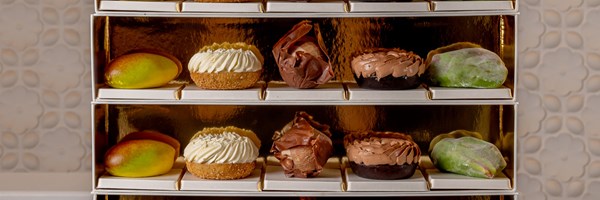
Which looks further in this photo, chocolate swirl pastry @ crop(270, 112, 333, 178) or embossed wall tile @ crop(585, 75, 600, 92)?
embossed wall tile @ crop(585, 75, 600, 92)

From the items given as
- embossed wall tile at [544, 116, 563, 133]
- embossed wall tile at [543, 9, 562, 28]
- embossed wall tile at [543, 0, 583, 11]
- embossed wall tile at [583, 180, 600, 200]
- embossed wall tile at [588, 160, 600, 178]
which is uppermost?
embossed wall tile at [543, 0, 583, 11]

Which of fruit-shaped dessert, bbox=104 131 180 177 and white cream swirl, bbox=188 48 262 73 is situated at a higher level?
white cream swirl, bbox=188 48 262 73

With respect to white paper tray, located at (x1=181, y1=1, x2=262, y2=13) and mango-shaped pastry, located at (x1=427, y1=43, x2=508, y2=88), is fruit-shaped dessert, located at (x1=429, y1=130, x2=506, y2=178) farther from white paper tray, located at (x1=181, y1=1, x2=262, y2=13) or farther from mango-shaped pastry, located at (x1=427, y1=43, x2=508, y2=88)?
white paper tray, located at (x1=181, y1=1, x2=262, y2=13)

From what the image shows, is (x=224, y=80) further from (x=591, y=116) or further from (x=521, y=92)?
(x=591, y=116)

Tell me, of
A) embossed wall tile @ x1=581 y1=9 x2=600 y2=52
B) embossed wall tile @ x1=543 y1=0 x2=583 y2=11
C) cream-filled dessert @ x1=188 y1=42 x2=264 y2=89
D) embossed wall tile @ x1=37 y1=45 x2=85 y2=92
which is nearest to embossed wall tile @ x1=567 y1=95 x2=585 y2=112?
embossed wall tile @ x1=581 y1=9 x2=600 y2=52

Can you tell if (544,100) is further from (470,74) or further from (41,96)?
(41,96)

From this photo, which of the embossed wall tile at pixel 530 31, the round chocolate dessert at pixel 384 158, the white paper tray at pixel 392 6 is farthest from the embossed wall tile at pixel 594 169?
the white paper tray at pixel 392 6

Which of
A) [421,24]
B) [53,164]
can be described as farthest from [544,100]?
[53,164]

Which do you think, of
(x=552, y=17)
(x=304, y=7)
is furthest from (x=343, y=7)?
(x=552, y=17)
